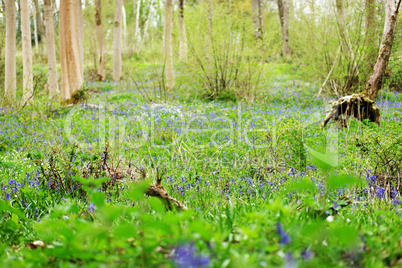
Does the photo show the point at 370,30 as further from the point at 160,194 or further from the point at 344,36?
the point at 160,194

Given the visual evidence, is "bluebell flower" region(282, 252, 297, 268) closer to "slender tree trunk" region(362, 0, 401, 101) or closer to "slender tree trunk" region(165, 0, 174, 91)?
"slender tree trunk" region(362, 0, 401, 101)

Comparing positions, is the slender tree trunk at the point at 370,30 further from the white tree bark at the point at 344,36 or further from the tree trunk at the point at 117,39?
the tree trunk at the point at 117,39

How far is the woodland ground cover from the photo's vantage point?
128cm

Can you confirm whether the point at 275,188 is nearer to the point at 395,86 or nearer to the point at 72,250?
the point at 72,250

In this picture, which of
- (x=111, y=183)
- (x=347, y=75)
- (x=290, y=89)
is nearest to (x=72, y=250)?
(x=111, y=183)

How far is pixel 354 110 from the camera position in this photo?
285 inches

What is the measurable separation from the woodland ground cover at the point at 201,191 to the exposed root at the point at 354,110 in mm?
378

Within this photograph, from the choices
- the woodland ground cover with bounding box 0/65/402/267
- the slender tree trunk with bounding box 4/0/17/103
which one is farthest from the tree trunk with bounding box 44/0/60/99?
the woodland ground cover with bounding box 0/65/402/267

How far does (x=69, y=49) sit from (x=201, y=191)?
25.6ft

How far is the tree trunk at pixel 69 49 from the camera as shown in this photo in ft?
31.1

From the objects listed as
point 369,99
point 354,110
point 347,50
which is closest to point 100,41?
point 347,50

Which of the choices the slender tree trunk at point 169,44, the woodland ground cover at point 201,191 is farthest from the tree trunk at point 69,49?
the slender tree trunk at point 169,44

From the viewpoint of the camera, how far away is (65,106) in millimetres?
9719

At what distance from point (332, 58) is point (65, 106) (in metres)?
8.48
